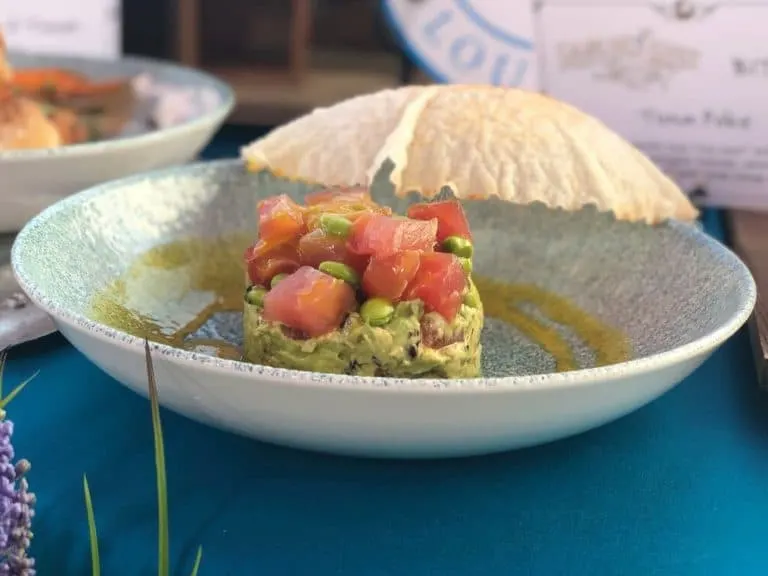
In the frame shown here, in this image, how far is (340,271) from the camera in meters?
0.73

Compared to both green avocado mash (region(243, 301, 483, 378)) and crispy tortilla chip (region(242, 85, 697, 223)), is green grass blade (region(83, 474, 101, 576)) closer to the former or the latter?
green avocado mash (region(243, 301, 483, 378))

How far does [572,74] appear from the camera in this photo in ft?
4.45

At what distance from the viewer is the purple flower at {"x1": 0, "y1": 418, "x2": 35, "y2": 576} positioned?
563mm

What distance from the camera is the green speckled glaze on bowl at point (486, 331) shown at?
599mm

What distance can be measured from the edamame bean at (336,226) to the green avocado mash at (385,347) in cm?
7

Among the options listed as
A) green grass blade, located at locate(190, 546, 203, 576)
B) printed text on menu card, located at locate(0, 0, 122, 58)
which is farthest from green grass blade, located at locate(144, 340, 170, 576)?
printed text on menu card, located at locate(0, 0, 122, 58)

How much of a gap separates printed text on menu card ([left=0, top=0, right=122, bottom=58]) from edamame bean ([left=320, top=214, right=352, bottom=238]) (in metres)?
1.10

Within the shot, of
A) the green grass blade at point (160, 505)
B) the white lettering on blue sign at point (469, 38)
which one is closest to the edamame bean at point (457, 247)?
the green grass blade at point (160, 505)

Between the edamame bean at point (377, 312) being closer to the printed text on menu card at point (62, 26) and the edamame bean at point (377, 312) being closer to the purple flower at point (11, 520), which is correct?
the purple flower at point (11, 520)

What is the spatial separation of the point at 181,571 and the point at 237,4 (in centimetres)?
168

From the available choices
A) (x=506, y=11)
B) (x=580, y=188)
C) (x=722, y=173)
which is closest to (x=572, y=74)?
(x=506, y=11)

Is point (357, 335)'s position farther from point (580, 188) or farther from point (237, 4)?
point (237, 4)

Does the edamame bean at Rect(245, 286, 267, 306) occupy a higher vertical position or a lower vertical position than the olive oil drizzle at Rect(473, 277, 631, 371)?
higher

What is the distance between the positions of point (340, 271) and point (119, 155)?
513mm
